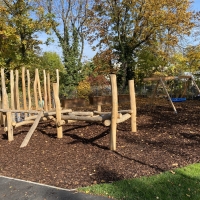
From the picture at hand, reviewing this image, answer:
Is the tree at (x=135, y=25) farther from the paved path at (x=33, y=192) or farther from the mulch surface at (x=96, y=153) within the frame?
the paved path at (x=33, y=192)

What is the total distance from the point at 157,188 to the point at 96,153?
1983 mm

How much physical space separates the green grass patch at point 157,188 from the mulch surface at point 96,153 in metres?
0.26

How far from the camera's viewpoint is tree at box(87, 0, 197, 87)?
55.9 ft

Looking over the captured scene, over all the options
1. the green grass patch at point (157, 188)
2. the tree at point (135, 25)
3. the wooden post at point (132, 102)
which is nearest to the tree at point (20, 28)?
the tree at point (135, 25)

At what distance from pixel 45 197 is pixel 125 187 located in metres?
1.11

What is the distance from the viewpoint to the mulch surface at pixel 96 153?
14.1ft

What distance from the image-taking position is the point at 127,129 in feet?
23.7

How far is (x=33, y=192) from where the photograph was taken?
372 centimetres

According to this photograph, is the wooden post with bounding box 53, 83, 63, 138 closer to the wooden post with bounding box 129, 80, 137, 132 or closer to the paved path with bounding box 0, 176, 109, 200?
the wooden post with bounding box 129, 80, 137, 132

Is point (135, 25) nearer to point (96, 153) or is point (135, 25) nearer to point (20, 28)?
point (20, 28)

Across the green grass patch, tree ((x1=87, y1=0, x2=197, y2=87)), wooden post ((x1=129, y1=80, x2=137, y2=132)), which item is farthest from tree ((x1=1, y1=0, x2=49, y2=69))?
the green grass patch

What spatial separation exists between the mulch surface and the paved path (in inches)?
8.6

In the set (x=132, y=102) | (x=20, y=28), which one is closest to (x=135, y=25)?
(x=20, y=28)

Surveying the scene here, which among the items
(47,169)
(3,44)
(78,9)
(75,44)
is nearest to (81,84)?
(75,44)
